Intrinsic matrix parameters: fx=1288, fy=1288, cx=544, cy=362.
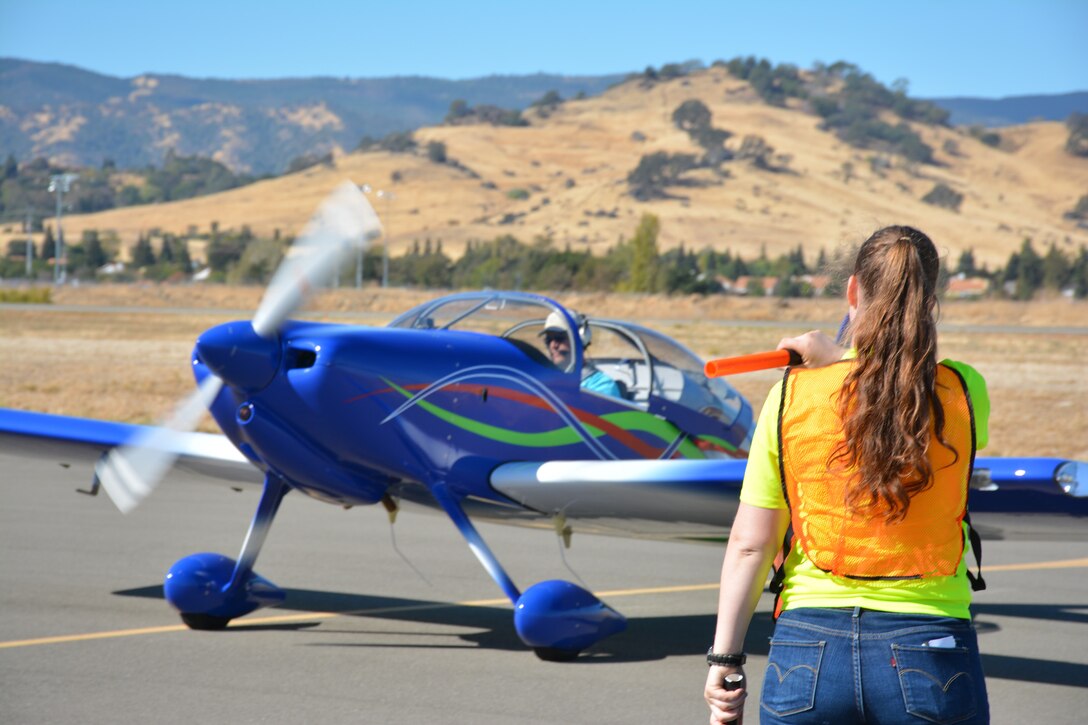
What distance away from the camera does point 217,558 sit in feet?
24.3

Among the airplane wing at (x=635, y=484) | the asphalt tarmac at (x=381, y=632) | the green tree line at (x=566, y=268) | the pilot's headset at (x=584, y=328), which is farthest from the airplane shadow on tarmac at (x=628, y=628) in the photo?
the green tree line at (x=566, y=268)

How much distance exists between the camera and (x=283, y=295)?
6.58 meters

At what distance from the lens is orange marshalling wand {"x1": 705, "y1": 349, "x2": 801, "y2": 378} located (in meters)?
2.62

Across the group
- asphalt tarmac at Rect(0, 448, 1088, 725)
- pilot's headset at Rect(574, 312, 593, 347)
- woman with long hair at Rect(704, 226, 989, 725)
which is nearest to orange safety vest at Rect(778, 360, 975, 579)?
woman with long hair at Rect(704, 226, 989, 725)

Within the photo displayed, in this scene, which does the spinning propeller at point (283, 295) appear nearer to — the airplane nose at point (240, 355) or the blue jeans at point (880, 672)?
the airplane nose at point (240, 355)

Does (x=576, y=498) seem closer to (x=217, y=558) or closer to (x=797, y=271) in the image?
(x=217, y=558)

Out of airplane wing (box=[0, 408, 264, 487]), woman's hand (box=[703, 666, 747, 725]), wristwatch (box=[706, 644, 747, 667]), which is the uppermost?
wristwatch (box=[706, 644, 747, 667])

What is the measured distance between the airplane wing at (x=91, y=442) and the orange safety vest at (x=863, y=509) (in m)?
5.46

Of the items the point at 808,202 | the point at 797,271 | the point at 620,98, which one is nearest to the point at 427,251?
the point at 797,271

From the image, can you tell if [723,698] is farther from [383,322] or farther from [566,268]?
[566,268]

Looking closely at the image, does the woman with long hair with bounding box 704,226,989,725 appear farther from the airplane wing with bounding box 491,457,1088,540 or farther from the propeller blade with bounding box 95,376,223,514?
the propeller blade with bounding box 95,376,223,514

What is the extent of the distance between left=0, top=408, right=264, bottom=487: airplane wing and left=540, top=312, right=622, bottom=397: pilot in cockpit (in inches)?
75.9

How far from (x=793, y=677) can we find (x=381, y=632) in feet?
15.9

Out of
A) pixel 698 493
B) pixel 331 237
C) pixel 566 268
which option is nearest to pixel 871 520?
pixel 698 493
